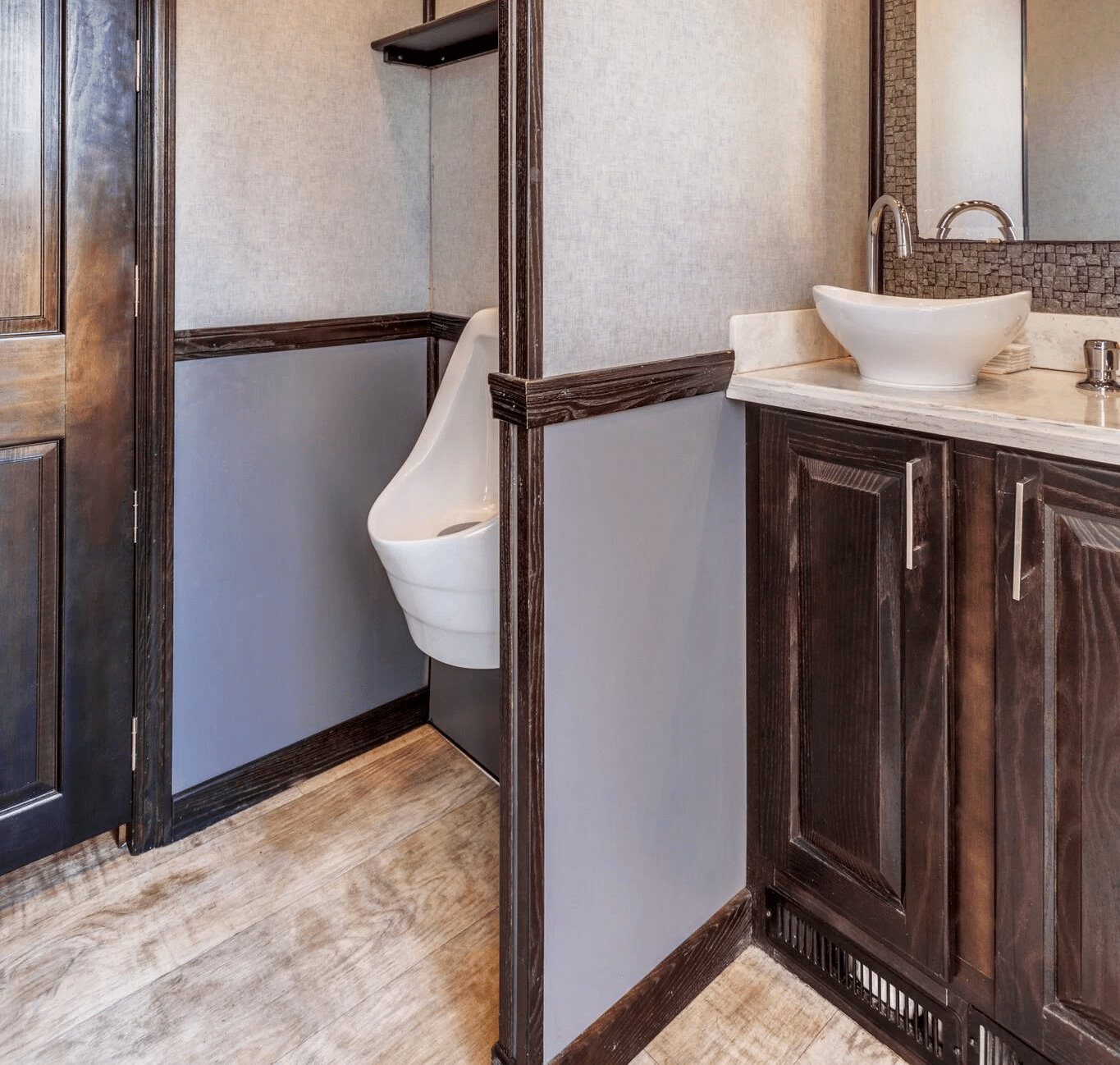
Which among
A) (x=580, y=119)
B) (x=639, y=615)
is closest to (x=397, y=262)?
(x=580, y=119)

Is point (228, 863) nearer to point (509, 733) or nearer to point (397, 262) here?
point (509, 733)

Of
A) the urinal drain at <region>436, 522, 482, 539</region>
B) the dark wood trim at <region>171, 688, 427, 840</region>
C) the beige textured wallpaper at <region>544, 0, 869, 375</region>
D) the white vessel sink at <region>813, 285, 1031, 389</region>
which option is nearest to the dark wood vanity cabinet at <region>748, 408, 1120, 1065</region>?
the white vessel sink at <region>813, 285, 1031, 389</region>

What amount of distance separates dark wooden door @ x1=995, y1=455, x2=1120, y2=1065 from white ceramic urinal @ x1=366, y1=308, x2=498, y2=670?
2.52 feet

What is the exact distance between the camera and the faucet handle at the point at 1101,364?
1.30 m

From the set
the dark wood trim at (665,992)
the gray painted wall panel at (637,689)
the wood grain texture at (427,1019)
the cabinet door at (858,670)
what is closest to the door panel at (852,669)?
the cabinet door at (858,670)

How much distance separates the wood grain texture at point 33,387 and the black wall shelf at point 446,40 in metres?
0.95

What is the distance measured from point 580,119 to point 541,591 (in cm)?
62

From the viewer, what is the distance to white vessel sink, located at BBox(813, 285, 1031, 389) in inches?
47.8

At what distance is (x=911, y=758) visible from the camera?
1.29 meters

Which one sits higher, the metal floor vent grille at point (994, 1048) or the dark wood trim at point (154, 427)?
the dark wood trim at point (154, 427)

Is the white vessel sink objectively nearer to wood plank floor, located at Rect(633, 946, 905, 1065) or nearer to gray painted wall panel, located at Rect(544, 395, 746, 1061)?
gray painted wall panel, located at Rect(544, 395, 746, 1061)

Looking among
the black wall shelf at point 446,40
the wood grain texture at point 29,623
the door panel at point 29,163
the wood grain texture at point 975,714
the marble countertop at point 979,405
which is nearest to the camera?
the marble countertop at point 979,405

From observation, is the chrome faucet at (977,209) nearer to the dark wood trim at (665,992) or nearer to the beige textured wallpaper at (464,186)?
the beige textured wallpaper at (464,186)

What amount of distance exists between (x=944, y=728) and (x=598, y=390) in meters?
0.68
